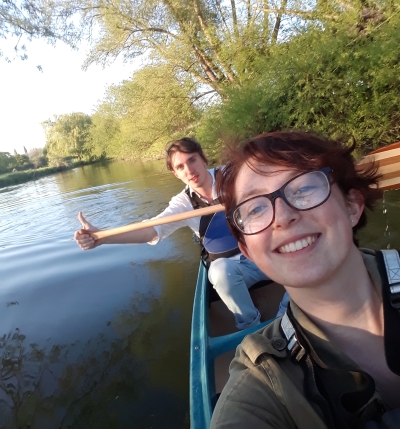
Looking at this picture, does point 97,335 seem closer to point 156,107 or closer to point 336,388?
point 336,388

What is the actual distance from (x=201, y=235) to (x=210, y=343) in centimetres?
93

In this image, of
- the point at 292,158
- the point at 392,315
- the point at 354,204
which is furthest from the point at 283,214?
the point at 392,315

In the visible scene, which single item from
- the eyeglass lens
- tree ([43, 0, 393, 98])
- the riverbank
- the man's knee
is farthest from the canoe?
the riverbank

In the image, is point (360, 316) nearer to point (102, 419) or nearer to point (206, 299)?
point (206, 299)

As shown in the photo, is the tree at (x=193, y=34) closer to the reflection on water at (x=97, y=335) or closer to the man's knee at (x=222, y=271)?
the reflection on water at (x=97, y=335)

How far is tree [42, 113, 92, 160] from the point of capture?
4081 centimetres

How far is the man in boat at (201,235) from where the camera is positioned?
7.23 feet

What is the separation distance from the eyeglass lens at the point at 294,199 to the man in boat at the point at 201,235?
1285 mm

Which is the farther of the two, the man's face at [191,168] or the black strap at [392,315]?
the man's face at [191,168]

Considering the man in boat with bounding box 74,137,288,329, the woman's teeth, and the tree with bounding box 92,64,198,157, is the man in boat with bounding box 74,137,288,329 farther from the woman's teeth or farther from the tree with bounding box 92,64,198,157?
the tree with bounding box 92,64,198,157

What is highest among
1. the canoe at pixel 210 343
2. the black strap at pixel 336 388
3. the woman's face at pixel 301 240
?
the woman's face at pixel 301 240

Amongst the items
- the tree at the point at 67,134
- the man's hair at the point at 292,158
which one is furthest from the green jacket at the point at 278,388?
the tree at the point at 67,134

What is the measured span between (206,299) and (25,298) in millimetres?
2600

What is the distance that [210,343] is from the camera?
6.28 ft
